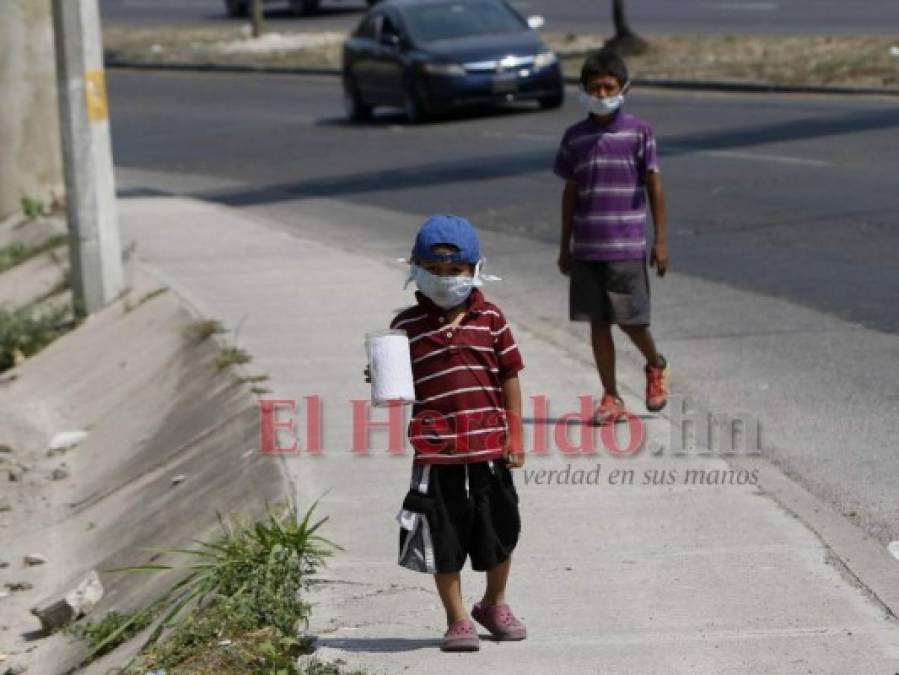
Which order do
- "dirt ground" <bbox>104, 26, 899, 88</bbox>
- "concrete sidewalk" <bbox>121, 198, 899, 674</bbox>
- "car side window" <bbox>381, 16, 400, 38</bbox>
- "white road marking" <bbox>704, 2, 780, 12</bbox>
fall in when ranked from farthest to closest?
"white road marking" <bbox>704, 2, 780, 12</bbox> → "car side window" <bbox>381, 16, 400, 38</bbox> → "dirt ground" <bbox>104, 26, 899, 88</bbox> → "concrete sidewalk" <bbox>121, 198, 899, 674</bbox>

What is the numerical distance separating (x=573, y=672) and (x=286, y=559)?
132cm

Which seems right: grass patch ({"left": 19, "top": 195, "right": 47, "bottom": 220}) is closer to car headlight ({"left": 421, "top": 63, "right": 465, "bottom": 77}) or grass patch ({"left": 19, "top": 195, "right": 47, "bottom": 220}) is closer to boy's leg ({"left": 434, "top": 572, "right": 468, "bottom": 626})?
car headlight ({"left": 421, "top": 63, "right": 465, "bottom": 77})

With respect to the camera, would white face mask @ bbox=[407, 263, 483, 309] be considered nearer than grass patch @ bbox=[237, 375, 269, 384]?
Yes

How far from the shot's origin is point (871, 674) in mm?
5348

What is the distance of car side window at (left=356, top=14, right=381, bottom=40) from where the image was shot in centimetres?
2628

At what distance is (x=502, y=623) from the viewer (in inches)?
228

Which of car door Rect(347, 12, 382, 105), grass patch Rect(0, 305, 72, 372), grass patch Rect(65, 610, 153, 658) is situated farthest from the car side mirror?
grass patch Rect(65, 610, 153, 658)

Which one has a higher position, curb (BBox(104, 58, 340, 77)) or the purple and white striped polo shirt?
the purple and white striped polo shirt

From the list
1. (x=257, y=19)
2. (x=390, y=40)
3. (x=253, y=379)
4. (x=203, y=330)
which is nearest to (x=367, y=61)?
(x=390, y=40)

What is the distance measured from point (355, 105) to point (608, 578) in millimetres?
20181

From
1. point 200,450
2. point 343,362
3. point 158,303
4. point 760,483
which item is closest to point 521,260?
point 158,303

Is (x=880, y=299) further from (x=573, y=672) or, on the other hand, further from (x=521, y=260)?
(x=573, y=672)

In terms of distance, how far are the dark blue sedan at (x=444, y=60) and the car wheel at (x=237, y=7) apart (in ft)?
65.0

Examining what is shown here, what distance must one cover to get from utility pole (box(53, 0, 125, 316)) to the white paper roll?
26.7 feet
